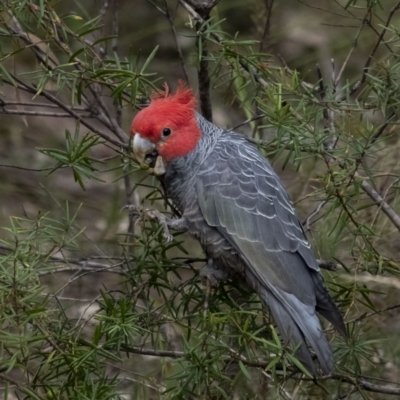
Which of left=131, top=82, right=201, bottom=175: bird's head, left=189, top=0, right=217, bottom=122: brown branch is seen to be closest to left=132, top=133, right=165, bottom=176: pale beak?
left=131, top=82, right=201, bottom=175: bird's head

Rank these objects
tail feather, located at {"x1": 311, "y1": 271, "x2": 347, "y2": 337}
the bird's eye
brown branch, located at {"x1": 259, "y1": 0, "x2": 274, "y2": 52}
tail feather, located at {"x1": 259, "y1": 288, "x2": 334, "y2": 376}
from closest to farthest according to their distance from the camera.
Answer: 1. tail feather, located at {"x1": 259, "y1": 288, "x2": 334, "y2": 376}
2. tail feather, located at {"x1": 311, "y1": 271, "x2": 347, "y2": 337}
3. the bird's eye
4. brown branch, located at {"x1": 259, "y1": 0, "x2": 274, "y2": 52}

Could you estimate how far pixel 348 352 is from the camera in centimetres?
229

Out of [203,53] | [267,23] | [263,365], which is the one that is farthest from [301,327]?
[267,23]

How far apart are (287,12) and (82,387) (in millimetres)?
4210

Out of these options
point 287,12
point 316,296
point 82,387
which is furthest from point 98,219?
point 82,387

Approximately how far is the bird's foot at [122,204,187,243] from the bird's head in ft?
0.49

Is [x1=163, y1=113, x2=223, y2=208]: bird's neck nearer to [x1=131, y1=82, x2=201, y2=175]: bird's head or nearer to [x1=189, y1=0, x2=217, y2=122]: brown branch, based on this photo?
[x1=131, y1=82, x2=201, y2=175]: bird's head

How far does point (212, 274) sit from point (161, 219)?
0.88ft

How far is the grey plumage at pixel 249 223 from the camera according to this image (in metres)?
2.50

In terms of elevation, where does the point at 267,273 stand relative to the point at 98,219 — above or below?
above

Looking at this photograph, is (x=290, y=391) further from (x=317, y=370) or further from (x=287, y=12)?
(x=287, y=12)

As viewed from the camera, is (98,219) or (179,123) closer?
(179,123)

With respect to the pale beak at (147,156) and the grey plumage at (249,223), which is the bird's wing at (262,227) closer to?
the grey plumage at (249,223)

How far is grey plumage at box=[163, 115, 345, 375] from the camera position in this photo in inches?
98.3
